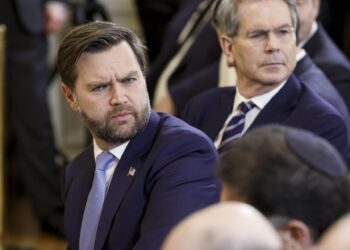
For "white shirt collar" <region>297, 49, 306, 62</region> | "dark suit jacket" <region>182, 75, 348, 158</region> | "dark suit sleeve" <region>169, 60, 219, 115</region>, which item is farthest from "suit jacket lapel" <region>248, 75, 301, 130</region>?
"dark suit sleeve" <region>169, 60, 219, 115</region>

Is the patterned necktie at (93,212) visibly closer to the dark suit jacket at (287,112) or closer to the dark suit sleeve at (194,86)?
the dark suit jacket at (287,112)

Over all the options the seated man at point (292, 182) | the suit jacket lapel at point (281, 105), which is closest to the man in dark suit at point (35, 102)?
the suit jacket lapel at point (281, 105)

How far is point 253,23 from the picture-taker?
309cm

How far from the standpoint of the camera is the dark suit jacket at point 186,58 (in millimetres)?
3734

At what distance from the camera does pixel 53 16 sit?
474 cm

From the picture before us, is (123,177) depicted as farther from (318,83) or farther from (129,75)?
(318,83)

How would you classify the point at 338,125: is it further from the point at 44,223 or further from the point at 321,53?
the point at 44,223

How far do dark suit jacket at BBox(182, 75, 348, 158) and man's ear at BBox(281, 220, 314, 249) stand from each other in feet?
4.59

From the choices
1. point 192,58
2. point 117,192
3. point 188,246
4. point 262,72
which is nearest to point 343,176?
point 188,246

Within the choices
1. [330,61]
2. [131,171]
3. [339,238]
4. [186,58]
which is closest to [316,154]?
[339,238]

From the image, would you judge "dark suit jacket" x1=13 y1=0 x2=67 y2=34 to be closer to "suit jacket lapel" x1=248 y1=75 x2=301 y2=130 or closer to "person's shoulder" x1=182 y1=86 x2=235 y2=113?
"person's shoulder" x1=182 y1=86 x2=235 y2=113

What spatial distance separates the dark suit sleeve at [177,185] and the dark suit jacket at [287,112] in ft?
1.59

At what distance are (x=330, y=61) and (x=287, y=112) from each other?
25.7 inches

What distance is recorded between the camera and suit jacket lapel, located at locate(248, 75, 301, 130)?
9.55 feet
